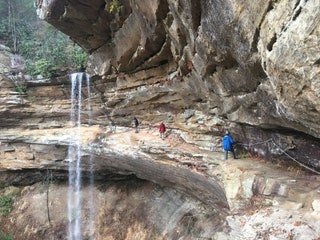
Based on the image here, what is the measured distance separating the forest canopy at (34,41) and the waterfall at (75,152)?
137cm

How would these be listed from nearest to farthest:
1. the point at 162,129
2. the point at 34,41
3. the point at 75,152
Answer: the point at 162,129 < the point at 75,152 < the point at 34,41

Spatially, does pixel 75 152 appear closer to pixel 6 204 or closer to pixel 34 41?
pixel 6 204

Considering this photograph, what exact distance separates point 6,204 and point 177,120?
12269mm

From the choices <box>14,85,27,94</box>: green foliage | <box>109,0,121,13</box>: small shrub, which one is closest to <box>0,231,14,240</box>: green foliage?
<box>14,85,27,94</box>: green foliage

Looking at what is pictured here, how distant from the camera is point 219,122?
1239 centimetres

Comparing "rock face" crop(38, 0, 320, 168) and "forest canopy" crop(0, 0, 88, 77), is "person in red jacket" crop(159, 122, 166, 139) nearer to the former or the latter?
"rock face" crop(38, 0, 320, 168)

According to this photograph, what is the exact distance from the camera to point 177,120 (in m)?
14.7

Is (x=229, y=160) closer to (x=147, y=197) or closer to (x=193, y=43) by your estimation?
(x=193, y=43)

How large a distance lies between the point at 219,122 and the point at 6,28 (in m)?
24.8

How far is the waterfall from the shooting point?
17.6 m

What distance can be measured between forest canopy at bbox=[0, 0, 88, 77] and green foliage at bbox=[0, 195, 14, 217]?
7766mm

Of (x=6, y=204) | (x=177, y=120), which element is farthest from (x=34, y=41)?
(x=177, y=120)

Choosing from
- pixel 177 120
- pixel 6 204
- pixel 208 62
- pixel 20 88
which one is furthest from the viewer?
pixel 6 204

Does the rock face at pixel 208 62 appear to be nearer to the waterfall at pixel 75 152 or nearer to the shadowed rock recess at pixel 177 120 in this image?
the shadowed rock recess at pixel 177 120
